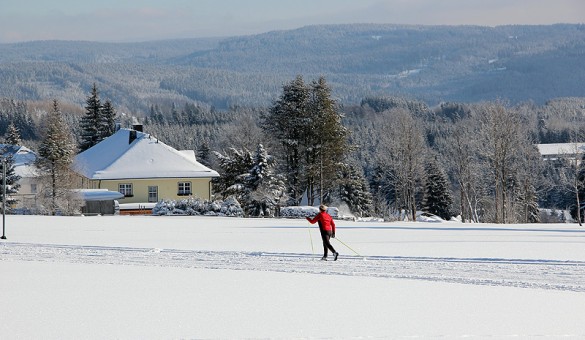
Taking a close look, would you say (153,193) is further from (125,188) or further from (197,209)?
(197,209)

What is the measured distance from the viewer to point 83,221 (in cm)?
3603

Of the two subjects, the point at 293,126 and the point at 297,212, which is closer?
the point at 297,212

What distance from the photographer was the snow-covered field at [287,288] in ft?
37.9

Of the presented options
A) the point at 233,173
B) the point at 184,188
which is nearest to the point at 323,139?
the point at 233,173

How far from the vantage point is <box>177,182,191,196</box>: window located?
191 feet

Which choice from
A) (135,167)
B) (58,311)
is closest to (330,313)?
(58,311)

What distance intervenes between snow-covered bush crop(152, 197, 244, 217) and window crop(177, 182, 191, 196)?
1279 cm

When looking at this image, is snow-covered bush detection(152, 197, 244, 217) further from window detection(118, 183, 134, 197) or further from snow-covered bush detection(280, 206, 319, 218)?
window detection(118, 183, 134, 197)

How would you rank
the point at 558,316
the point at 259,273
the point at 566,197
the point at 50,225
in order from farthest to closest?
the point at 566,197, the point at 50,225, the point at 259,273, the point at 558,316

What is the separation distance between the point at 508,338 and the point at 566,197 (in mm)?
84248

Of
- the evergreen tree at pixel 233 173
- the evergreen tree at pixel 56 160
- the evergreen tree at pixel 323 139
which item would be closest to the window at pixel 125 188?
the evergreen tree at pixel 56 160

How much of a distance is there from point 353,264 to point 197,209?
2623 centimetres

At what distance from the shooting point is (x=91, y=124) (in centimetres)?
7844

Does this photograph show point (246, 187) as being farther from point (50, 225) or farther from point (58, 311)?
point (58, 311)
